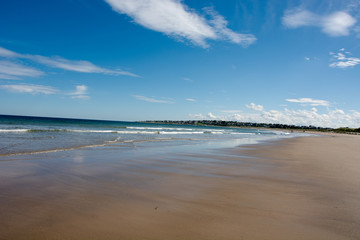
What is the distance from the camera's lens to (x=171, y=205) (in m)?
4.28

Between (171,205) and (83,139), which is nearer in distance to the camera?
(171,205)

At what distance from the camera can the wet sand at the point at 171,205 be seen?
3.23m

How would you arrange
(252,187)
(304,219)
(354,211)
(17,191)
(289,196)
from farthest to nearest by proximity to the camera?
1. (252,187)
2. (289,196)
3. (17,191)
4. (354,211)
5. (304,219)

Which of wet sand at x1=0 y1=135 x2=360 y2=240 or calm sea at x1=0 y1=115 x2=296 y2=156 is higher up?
calm sea at x1=0 y1=115 x2=296 y2=156

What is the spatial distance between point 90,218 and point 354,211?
4.83 m

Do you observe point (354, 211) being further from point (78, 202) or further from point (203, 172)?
point (78, 202)

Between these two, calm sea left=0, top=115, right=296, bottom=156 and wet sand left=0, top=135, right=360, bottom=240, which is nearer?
wet sand left=0, top=135, right=360, bottom=240

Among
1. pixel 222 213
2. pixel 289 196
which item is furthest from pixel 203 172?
pixel 222 213

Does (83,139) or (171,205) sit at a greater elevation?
(83,139)

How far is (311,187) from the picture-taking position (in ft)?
19.6

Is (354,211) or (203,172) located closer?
(354,211)

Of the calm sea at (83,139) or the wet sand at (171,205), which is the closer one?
the wet sand at (171,205)

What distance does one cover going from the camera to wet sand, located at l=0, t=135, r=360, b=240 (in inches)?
127

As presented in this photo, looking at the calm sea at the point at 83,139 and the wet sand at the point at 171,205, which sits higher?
the calm sea at the point at 83,139
